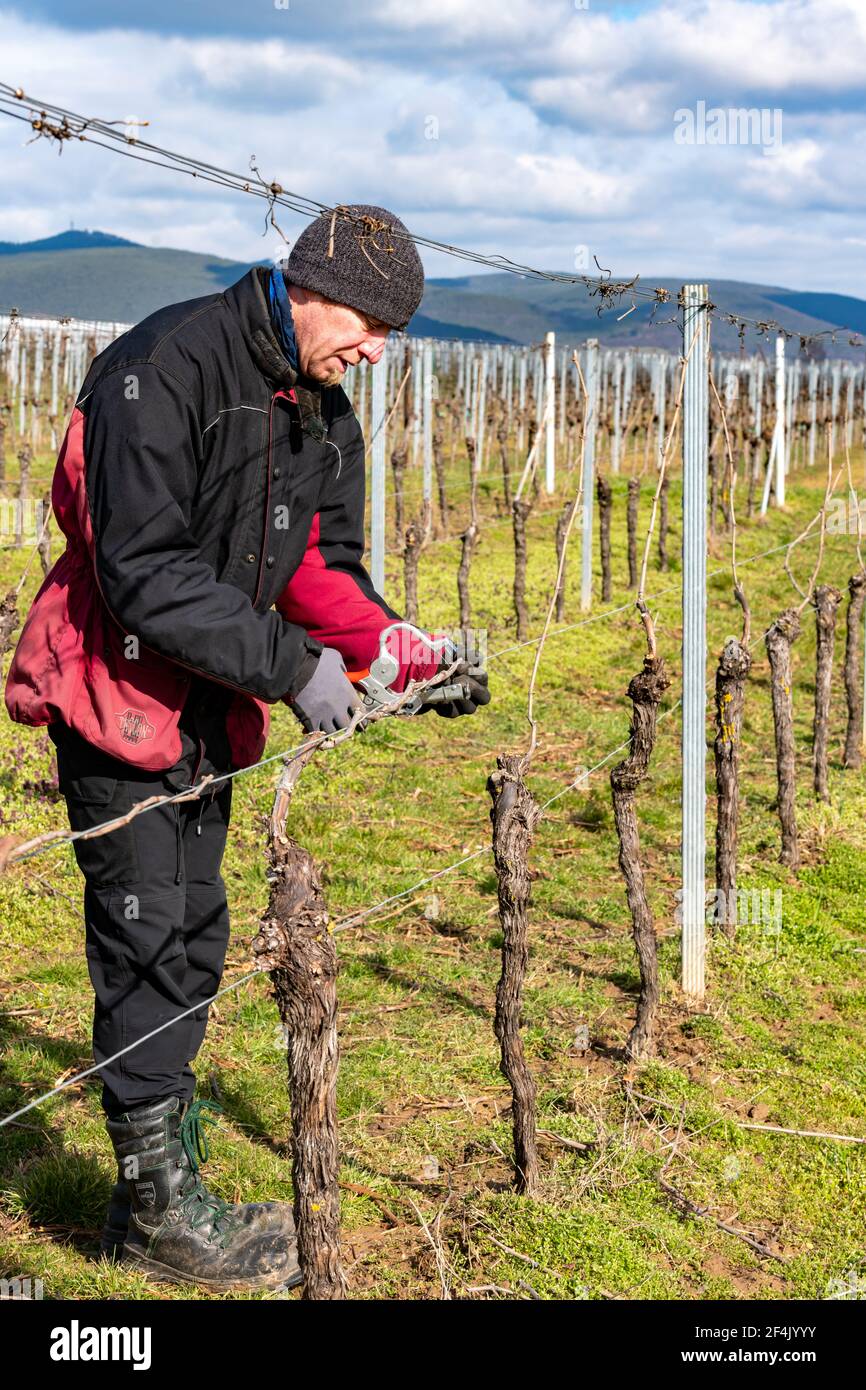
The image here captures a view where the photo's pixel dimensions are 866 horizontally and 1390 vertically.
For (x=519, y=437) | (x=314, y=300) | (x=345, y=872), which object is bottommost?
(x=345, y=872)

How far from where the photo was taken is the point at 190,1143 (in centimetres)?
264

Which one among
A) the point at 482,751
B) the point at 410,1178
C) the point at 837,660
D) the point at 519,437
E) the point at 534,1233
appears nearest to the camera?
the point at 534,1233

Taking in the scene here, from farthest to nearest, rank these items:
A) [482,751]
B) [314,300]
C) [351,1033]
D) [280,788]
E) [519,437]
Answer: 1. [519,437]
2. [482,751]
3. [351,1033]
4. [314,300]
5. [280,788]

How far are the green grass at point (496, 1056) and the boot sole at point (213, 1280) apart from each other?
0.10 feet

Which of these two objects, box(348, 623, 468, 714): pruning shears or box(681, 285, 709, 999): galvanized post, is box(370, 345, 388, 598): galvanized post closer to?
box(681, 285, 709, 999): galvanized post

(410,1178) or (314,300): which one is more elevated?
(314,300)

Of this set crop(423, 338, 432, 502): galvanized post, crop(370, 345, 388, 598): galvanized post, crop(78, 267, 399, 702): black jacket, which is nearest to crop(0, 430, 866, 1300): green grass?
crop(78, 267, 399, 702): black jacket

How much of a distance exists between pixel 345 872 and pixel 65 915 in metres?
1.20

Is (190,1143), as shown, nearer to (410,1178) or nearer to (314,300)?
(410,1178)

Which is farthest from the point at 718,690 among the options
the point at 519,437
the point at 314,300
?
the point at 519,437

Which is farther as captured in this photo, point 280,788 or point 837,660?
point 837,660

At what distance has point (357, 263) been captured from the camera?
7.88 feet

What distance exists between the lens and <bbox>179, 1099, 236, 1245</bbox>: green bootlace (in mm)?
2625

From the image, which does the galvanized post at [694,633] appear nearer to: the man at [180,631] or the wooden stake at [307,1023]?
the man at [180,631]
